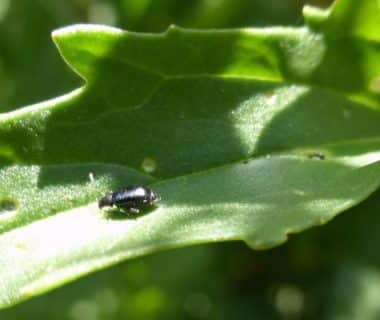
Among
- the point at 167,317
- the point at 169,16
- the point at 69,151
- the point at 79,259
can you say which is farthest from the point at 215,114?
the point at 167,317

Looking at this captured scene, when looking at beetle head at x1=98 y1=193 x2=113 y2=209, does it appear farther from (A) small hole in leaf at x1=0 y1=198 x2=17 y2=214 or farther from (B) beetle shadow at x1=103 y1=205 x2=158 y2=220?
(A) small hole in leaf at x1=0 y1=198 x2=17 y2=214

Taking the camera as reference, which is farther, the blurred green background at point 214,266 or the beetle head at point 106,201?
the blurred green background at point 214,266

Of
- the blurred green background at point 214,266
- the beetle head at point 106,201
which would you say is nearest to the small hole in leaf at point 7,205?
the beetle head at point 106,201

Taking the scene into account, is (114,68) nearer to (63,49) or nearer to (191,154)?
(63,49)

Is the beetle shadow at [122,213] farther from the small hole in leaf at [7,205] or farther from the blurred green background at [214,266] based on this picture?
the blurred green background at [214,266]

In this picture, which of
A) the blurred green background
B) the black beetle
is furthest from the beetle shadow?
the blurred green background

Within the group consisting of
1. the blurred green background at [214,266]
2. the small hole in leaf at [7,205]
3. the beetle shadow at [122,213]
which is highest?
the small hole in leaf at [7,205]
